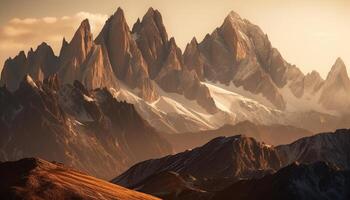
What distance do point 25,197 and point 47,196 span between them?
19.6ft

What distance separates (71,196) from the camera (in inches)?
7781

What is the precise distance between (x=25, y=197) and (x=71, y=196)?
404 inches

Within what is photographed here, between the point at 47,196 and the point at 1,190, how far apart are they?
8810 millimetres

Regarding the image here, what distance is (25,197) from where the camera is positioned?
191m

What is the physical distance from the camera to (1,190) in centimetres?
19312

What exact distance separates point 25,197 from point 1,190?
5357mm

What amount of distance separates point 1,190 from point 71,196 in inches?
531

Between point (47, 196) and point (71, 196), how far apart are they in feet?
15.5

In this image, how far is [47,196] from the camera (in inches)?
7712
